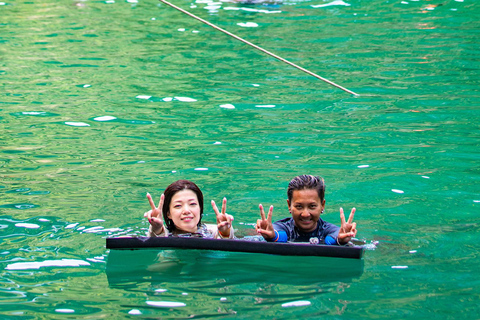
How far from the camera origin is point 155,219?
202 inches

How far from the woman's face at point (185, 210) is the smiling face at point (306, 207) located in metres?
0.74

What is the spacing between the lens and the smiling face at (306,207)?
17.3ft

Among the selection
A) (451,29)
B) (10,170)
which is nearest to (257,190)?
(10,170)

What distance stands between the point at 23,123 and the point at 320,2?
10690 mm

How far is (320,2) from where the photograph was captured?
18.0 meters

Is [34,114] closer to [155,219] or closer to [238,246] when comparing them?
[155,219]

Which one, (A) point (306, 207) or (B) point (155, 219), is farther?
(A) point (306, 207)

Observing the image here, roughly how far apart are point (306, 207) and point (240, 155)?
253cm

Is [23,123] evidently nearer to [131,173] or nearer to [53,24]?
[131,173]

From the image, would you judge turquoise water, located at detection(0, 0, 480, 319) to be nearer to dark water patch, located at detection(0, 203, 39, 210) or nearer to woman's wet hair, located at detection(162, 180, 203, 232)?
dark water patch, located at detection(0, 203, 39, 210)

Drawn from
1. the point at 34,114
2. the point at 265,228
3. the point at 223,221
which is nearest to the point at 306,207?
the point at 265,228

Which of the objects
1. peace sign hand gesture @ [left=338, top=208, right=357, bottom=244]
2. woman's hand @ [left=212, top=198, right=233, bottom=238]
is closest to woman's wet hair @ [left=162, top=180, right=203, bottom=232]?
woman's hand @ [left=212, top=198, right=233, bottom=238]

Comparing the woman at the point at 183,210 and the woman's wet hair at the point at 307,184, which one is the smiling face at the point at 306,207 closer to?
the woman's wet hair at the point at 307,184

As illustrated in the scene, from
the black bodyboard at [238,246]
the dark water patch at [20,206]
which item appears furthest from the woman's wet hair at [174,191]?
the dark water patch at [20,206]
